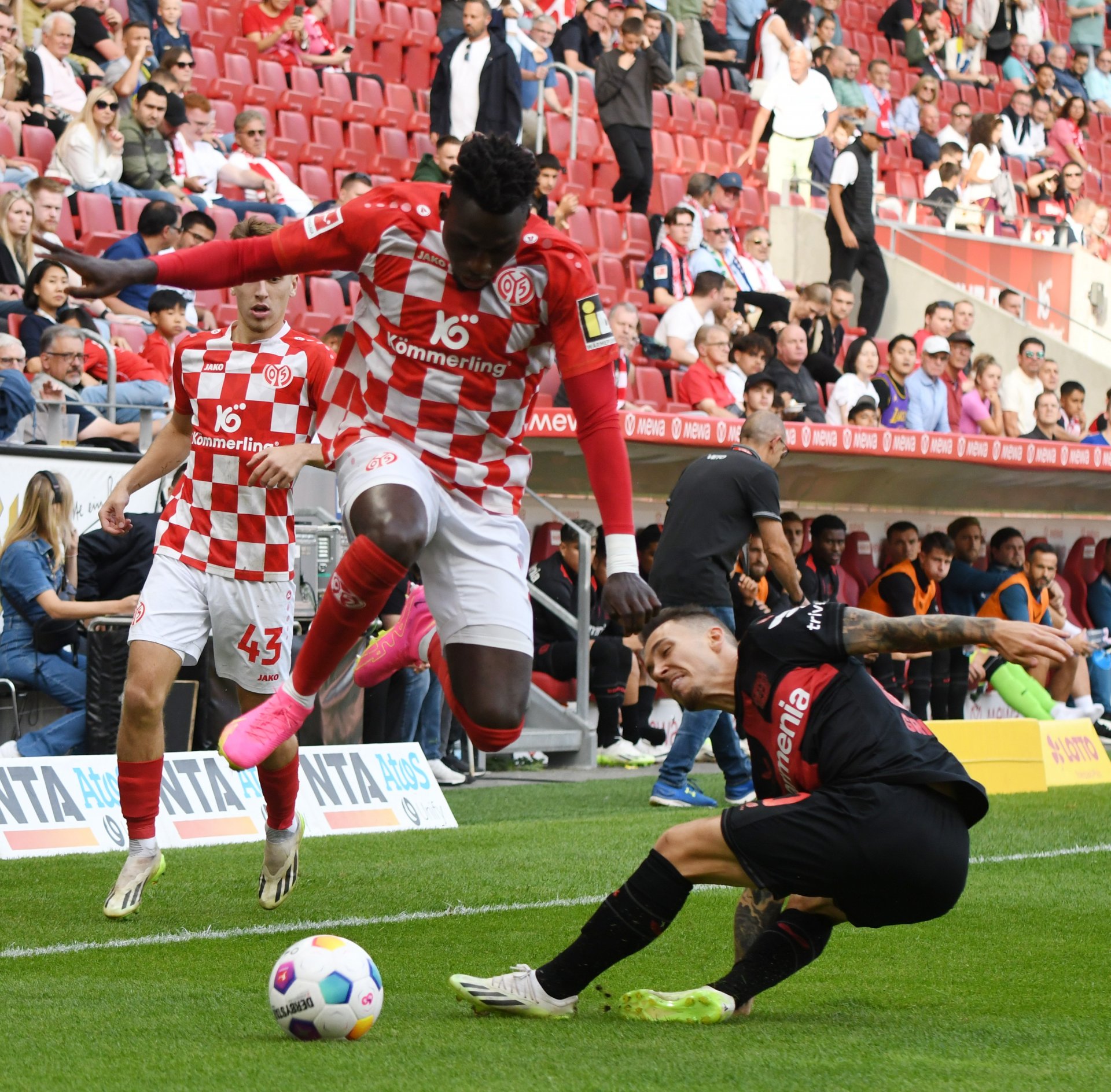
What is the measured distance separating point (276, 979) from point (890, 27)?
73.7 ft

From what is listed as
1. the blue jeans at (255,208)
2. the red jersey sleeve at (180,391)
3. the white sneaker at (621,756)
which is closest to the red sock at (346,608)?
the red jersey sleeve at (180,391)

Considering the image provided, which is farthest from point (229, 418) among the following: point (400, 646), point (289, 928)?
point (289, 928)

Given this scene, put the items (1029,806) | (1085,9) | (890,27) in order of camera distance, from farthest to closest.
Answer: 1. (1085,9)
2. (890,27)
3. (1029,806)

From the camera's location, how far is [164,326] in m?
11.1

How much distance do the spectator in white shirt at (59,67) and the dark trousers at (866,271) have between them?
8.03 metres

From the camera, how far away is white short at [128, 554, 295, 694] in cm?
608

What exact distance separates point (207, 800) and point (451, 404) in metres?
3.58

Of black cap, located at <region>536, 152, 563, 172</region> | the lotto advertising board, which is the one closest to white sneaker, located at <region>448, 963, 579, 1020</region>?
the lotto advertising board

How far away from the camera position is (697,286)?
14766mm

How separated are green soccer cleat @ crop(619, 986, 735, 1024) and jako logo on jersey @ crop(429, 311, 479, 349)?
1997 millimetres

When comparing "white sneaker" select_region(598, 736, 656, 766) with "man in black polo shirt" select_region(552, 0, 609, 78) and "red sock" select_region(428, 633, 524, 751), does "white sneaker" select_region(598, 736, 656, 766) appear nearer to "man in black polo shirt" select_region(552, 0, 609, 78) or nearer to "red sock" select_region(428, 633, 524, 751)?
"red sock" select_region(428, 633, 524, 751)

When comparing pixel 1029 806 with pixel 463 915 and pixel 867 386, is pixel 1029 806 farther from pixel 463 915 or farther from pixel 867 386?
pixel 867 386

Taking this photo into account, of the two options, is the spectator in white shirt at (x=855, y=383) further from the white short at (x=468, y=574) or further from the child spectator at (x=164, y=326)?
the white short at (x=468, y=574)

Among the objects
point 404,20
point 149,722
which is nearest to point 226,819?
point 149,722
